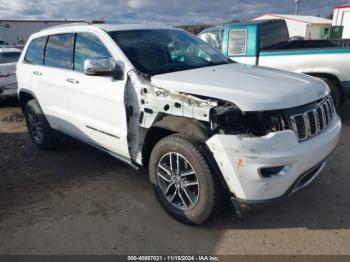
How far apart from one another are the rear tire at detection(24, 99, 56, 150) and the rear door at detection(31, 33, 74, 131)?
16 cm

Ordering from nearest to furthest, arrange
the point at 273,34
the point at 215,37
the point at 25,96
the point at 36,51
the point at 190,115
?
the point at 190,115
the point at 36,51
the point at 25,96
the point at 273,34
the point at 215,37

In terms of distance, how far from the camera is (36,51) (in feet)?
17.2

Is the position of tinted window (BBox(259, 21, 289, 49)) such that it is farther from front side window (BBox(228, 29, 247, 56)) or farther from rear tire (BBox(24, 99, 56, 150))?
rear tire (BBox(24, 99, 56, 150))

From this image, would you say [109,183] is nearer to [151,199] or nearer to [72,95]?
[151,199]

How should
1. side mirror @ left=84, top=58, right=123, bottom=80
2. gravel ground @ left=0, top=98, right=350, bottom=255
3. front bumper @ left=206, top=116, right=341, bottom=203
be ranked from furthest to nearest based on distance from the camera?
side mirror @ left=84, top=58, right=123, bottom=80, gravel ground @ left=0, top=98, right=350, bottom=255, front bumper @ left=206, top=116, right=341, bottom=203

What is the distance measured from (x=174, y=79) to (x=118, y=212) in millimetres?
1529

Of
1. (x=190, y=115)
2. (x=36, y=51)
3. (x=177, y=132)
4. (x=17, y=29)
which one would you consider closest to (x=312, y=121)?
(x=190, y=115)

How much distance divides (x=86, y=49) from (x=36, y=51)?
1.61m

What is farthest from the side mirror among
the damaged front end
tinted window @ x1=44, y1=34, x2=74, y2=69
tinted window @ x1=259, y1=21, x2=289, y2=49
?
tinted window @ x1=259, y1=21, x2=289, y2=49

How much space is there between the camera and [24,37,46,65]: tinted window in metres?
5.08

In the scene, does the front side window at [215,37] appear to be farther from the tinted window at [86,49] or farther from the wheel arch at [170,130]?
the wheel arch at [170,130]

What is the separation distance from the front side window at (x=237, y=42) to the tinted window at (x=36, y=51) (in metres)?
3.96

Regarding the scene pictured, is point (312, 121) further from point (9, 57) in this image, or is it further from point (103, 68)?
point (9, 57)

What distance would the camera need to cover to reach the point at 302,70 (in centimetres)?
644
